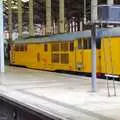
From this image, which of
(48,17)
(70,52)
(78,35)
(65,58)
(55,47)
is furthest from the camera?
(48,17)

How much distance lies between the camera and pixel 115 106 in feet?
48.2

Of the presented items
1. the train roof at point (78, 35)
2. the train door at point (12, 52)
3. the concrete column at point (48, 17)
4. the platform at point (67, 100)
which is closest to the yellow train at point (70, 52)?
the train roof at point (78, 35)

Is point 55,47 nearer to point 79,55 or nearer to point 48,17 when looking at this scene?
point 79,55

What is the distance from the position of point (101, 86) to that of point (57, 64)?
11632 mm

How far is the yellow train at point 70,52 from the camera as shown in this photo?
25.3 meters

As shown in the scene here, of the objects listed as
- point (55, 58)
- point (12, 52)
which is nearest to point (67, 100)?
point (55, 58)

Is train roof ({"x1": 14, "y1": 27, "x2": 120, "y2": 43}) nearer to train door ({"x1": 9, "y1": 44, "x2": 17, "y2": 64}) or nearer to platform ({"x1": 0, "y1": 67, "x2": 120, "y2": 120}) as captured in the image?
train door ({"x1": 9, "y1": 44, "x2": 17, "y2": 64})

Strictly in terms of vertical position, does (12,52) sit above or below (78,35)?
below

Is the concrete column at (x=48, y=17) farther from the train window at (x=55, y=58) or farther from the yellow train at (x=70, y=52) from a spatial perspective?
the train window at (x=55, y=58)

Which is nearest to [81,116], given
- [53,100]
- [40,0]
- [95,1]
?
[53,100]

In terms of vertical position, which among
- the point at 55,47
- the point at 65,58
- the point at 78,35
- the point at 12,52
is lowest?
the point at 12,52

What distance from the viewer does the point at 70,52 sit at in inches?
1187

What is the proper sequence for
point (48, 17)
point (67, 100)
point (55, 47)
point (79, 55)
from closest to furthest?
1. point (67, 100)
2. point (79, 55)
3. point (55, 47)
4. point (48, 17)

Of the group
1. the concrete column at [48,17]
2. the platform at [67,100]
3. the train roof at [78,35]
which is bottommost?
the platform at [67,100]
